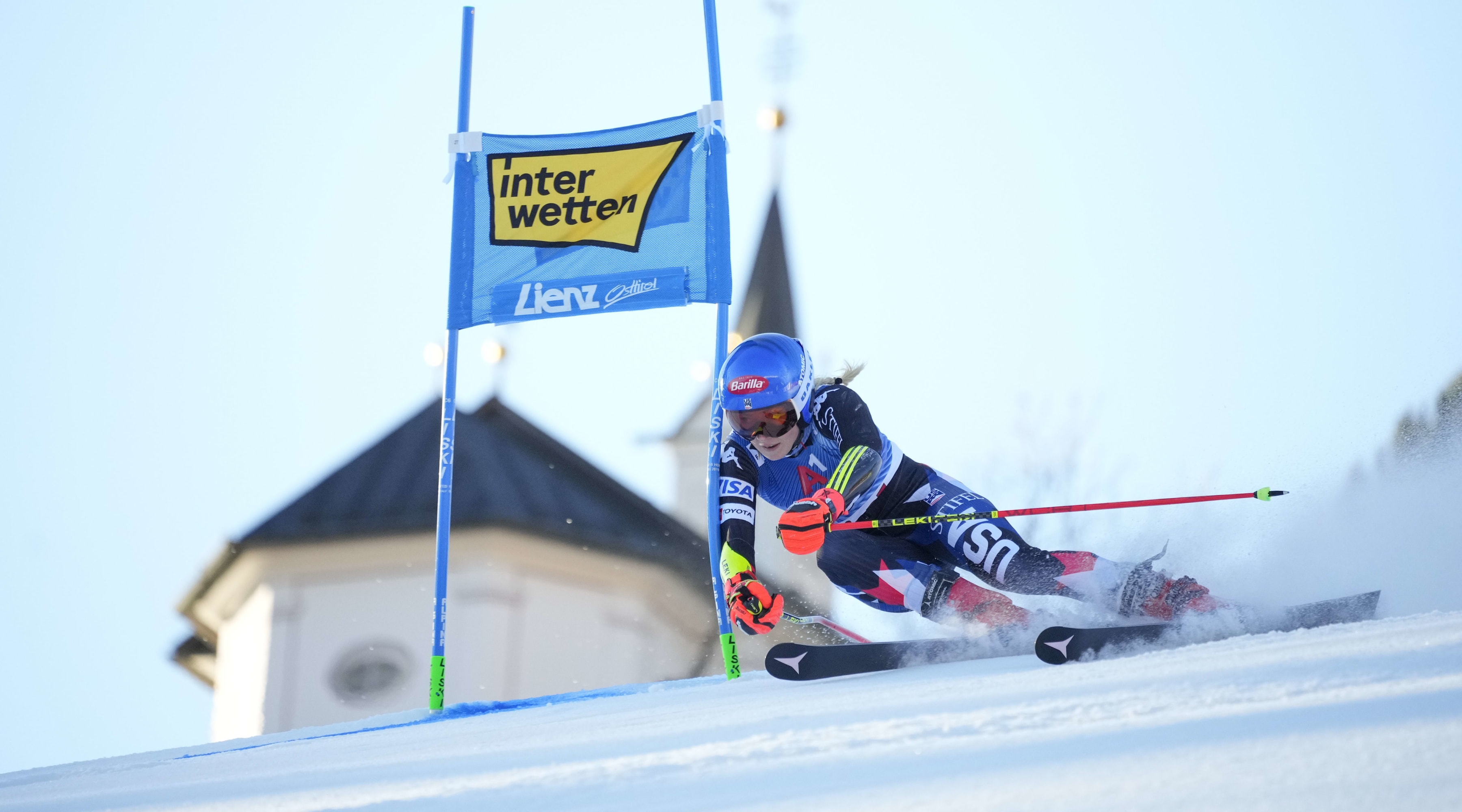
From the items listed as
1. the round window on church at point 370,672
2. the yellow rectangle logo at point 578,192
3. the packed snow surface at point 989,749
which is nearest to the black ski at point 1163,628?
the packed snow surface at point 989,749

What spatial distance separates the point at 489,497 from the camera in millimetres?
23984

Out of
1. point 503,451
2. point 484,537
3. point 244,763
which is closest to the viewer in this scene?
point 244,763

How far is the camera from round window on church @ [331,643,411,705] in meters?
23.0

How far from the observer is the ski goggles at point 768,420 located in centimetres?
442

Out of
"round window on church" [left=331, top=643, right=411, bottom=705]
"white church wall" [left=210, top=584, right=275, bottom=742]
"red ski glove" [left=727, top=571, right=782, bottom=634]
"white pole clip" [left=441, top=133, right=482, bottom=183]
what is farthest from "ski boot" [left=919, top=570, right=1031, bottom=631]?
"white church wall" [left=210, top=584, right=275, bottom=742]

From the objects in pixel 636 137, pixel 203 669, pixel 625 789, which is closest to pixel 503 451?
pixel 203 669

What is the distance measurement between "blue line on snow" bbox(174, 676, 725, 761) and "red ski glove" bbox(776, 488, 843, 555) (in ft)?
3.75

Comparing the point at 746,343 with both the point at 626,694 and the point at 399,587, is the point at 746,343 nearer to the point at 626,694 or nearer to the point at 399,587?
the point at 626,694

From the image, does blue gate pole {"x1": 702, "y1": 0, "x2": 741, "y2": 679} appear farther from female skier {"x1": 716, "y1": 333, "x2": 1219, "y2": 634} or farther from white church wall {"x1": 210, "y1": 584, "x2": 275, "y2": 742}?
white church wall {"x1": 210, "y1": 584, "x2": 275, "y2": 742}

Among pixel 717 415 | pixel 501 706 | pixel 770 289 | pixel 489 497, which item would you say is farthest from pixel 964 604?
pixel 770 289

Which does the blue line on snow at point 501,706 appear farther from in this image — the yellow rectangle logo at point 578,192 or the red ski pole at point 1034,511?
the yellow rectangle logo at point 578,192

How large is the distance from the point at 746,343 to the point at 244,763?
2.23 m

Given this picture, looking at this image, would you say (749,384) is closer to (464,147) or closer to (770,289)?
(464,147)

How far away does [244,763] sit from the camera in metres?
3.47
